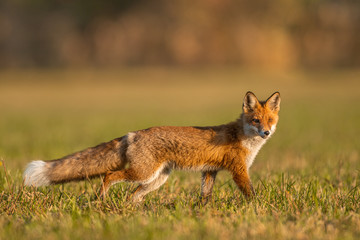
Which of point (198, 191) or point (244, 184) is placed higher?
point (244, 184)

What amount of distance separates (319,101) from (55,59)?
95.0ft

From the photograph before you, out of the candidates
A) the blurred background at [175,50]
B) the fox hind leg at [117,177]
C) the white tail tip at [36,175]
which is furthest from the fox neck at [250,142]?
the blurred background at [175,50]

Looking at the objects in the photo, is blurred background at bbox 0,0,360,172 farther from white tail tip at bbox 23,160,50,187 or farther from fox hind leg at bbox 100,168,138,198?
fox hind leg at bbox 100,168,138,198

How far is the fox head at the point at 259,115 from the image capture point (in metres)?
6.04

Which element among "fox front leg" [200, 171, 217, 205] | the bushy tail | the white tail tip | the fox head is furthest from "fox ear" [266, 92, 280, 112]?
the white tail tip

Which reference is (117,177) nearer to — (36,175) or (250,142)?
(36,175)

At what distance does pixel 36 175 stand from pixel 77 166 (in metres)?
0.53

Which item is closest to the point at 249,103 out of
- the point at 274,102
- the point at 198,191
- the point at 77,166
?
the point at 274,102

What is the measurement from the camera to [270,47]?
4725cm

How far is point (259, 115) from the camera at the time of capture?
20.2ft

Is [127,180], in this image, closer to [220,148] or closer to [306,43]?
[220,148]

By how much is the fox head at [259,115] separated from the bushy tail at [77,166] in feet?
5.78

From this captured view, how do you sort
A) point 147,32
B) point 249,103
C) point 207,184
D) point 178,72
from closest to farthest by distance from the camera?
point 207,184 < point 249,103 < point 178,72 < point 147,32

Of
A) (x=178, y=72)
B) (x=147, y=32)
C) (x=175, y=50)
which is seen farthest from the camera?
(x=147, y=32)
